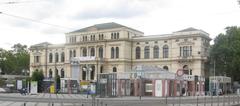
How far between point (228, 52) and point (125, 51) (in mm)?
24994

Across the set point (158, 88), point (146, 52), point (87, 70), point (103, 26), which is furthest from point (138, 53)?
point (158, 88)

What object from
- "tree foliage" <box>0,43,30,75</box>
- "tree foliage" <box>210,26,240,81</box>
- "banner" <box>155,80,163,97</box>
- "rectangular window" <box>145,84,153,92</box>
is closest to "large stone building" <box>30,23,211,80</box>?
"tree foliage" <box>210,26,240,81</box>

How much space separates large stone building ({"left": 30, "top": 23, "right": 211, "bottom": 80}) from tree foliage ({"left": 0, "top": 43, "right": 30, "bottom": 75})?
29244 mm

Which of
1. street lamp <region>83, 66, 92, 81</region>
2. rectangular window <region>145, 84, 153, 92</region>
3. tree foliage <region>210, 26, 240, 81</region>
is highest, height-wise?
tree foliage <region>210, 26, 240, 81</region>

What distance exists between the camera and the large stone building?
3111 inches

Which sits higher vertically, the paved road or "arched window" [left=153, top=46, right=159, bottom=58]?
"arched window" [left=153, top=46, right=159, bottom=58]

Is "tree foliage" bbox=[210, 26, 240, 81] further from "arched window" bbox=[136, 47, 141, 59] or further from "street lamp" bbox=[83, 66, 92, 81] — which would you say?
"street lamp" bbox=[83, 66, 92, 81]

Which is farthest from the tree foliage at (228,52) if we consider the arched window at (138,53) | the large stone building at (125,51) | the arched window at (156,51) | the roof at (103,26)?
the roof at (103,26)

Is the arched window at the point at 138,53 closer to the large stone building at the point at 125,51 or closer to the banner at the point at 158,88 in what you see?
the large stone building at the point at 125,51

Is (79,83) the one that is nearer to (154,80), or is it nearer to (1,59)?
(154,80)

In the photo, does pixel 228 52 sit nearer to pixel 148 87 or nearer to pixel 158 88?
pixel 148 87

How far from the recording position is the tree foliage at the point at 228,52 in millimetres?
69500

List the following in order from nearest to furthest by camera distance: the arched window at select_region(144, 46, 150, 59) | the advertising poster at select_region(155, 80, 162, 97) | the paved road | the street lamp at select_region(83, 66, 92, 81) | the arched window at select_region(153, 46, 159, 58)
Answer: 1. the paved road
2. the advertising poster at select_region(155, 80, 162, 97)
3. the arched window at select_region(153, 46, 159, 58)
4. the street lamp at select_region(83, 66, 92, 81)
5. the arched window at select_region(144, 46, 150, 59)

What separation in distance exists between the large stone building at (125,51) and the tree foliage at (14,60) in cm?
2924
